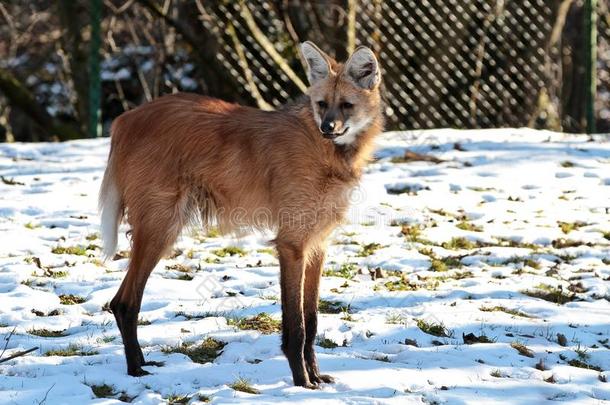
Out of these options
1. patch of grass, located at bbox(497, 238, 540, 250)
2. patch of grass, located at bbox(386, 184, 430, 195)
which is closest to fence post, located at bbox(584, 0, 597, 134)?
patch of grass, located at bbox(386, 184, 430, 195)

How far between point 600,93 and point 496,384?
1117cm

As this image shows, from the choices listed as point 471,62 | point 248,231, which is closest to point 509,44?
point 471,62

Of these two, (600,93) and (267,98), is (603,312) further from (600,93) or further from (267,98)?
(600,93)

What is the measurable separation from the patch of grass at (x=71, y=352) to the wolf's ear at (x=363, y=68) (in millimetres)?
1517

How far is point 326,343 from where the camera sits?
3.62 metres

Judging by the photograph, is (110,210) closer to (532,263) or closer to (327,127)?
(327,127)

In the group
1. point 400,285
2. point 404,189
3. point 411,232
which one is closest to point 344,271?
point 400,285

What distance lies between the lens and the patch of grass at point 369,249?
15.8 ft

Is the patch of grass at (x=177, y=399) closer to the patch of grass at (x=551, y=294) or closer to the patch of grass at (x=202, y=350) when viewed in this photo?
the patch of grass at (x=202, y=350)

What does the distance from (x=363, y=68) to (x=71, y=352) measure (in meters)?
1.62

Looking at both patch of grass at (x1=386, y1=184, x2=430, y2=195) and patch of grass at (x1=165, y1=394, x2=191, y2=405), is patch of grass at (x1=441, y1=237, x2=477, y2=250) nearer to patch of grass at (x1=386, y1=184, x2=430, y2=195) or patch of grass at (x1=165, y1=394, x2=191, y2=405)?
patch of grass at (x1=386, y1=184, x2=430, y2=195)

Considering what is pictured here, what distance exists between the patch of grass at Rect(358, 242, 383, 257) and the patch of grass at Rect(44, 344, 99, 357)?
6.09 ft

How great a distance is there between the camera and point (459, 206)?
568 centimetres

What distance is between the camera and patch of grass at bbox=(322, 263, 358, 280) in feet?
14.7
